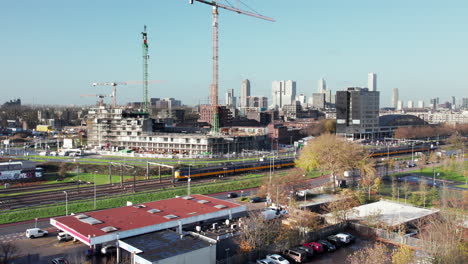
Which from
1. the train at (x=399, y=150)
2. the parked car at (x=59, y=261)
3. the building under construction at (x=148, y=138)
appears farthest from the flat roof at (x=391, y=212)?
the building under construction at (x=148, y=138)

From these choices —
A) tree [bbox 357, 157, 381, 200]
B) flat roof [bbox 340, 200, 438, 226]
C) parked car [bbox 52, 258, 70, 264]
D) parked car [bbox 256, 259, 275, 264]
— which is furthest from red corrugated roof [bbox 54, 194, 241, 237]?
tree [bbox 357, 157, 381, 200]

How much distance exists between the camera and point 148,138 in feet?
194

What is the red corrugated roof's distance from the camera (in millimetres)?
18438

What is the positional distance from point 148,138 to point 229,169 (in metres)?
22.5

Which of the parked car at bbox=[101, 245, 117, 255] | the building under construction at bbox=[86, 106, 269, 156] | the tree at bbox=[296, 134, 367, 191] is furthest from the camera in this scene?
the building under construction at bbox=[86, 106, 269, 156]

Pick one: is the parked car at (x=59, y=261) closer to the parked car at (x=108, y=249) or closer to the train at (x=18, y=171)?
the parked car at (x=108, y=249)

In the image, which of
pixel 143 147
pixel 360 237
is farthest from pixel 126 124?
pixel 360 237

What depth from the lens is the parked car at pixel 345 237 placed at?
19989mm

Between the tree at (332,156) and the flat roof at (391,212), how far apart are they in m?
6.54

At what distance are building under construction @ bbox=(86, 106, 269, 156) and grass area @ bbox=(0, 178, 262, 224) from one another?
61.0 ft

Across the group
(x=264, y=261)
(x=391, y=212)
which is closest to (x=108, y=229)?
(x=264, y=261)

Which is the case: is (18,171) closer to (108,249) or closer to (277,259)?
(108,249)

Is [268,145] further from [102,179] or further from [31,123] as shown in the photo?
[31,123]

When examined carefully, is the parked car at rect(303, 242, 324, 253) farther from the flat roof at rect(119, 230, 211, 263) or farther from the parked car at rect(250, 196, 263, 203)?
the parked car at rect(250, 196, 263, 203)
